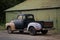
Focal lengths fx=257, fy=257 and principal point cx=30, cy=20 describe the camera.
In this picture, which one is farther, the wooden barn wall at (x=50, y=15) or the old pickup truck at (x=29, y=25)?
the wooden barn wall at (x=50, y=15)

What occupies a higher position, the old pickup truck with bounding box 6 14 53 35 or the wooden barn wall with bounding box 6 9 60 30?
the wooden barn wall with bounding box 6 9 60 30

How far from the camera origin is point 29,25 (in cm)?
2202

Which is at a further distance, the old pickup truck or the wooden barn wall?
the wooden barn wall

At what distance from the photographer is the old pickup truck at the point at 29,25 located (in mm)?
21391

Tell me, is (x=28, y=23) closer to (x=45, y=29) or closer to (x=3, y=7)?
(x=45, y=29)

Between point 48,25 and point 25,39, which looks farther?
point 48,25

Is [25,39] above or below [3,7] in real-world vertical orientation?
below

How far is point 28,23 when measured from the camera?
74.6 ft

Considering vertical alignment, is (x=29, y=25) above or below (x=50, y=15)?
below

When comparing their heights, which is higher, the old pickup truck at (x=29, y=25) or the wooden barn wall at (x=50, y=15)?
the wooden barn wall at (x=50, y=15)

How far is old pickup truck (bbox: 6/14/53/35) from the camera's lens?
70.2 ft

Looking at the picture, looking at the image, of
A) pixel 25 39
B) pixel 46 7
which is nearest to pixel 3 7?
pixel 46 7

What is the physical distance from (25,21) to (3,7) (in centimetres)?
1541

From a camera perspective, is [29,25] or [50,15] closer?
[29,25]
